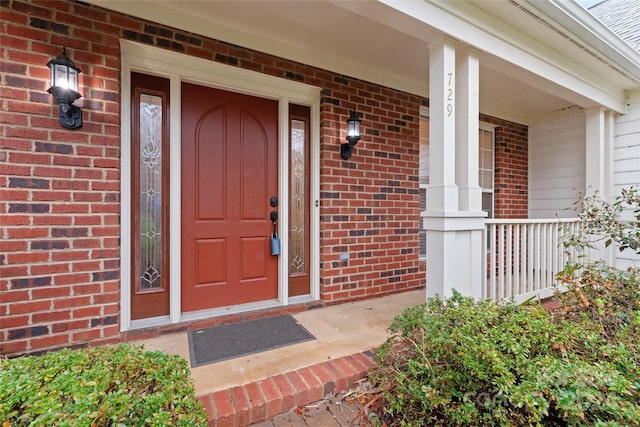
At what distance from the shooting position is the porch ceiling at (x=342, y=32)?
2.01 metres

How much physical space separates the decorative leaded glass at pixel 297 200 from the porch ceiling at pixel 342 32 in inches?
27.7

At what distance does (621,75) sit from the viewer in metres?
3.05

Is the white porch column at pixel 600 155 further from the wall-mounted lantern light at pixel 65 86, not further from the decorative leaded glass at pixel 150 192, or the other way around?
the wall-mounted lantern light at pixel 65 86

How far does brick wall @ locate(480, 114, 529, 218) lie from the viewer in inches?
170

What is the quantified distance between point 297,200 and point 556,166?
4.07 metres

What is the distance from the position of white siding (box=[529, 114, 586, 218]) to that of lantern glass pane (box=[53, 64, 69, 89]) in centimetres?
533

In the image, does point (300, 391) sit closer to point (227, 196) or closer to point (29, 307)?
point (227, 196)

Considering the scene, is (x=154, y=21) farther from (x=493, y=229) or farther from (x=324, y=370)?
(x=493, y=229)

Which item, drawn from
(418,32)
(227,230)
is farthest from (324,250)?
(418,32)

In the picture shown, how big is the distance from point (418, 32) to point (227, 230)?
7.07 feet

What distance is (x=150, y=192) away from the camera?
2.30 m

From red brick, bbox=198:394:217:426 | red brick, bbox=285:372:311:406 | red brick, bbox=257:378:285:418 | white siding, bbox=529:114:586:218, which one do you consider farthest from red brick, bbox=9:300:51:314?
white siding, bbox=529:114:586:218

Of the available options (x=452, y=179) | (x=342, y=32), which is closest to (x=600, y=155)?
(x=452, y=179)

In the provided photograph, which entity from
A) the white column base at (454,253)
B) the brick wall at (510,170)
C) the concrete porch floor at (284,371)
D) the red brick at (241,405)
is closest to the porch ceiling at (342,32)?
the brick wall at (510,170)
